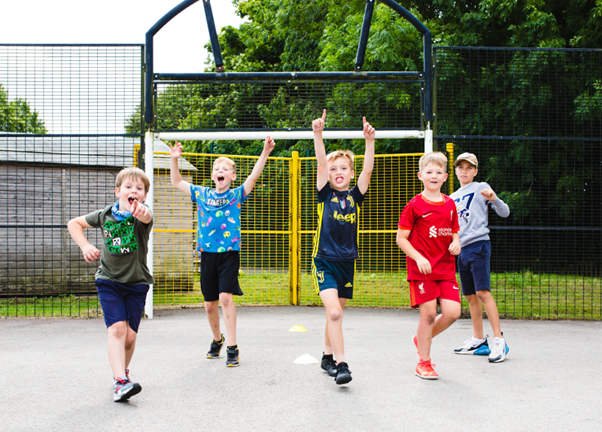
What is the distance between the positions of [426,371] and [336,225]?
1.33 metres

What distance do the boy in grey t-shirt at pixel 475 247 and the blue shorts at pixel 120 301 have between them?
117 inches

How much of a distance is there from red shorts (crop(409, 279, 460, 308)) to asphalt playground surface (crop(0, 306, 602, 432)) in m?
0.62

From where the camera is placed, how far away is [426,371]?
419 centimetres

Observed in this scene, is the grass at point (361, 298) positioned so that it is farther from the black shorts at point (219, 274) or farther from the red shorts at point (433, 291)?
the red shorts at point (433, 291)

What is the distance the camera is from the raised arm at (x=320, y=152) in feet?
13.0

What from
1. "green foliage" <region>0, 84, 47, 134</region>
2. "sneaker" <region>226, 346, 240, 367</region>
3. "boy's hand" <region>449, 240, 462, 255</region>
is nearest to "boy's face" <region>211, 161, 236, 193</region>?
"sneaker" <region>226, 346, 240, 367</region>

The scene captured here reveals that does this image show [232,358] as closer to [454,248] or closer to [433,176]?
[454,248]

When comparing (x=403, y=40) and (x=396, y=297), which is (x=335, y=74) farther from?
(x=403, y=40)

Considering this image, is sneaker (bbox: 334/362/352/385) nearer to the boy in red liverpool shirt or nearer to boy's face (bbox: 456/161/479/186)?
the boy in red liverpool shirt

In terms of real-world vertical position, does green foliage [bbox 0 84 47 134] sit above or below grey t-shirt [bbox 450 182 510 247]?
above

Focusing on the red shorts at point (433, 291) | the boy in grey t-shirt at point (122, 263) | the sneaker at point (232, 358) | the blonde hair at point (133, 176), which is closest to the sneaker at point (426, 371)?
the red shorts at point (433, 291)

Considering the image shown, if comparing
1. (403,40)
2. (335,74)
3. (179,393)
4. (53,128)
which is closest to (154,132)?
(53,128)

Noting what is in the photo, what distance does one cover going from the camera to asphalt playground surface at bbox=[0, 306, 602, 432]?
3.22 metres

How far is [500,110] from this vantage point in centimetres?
819
